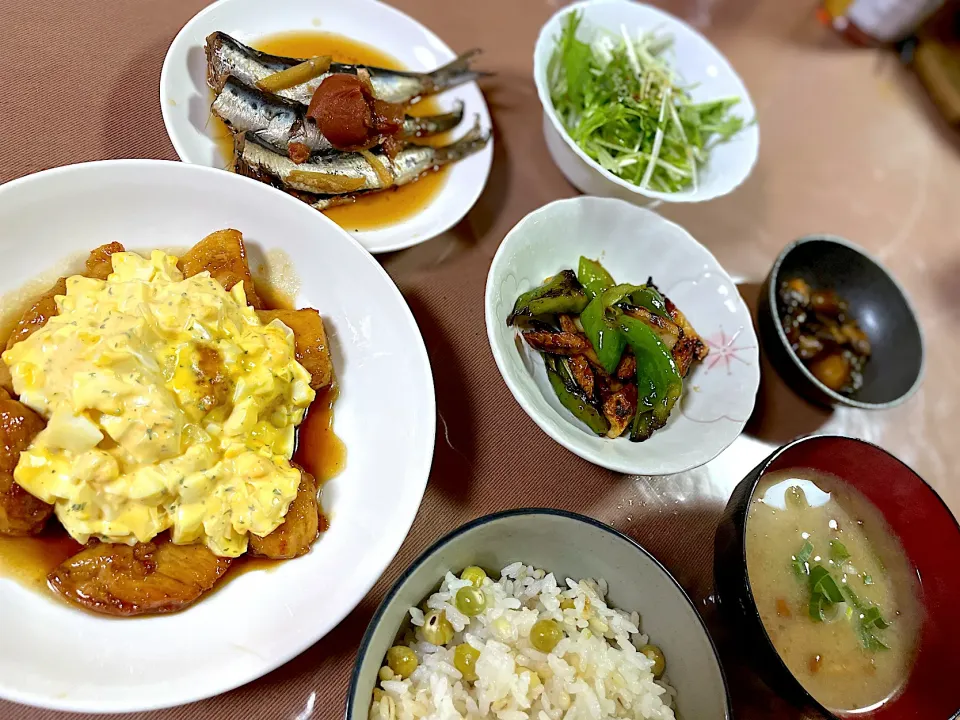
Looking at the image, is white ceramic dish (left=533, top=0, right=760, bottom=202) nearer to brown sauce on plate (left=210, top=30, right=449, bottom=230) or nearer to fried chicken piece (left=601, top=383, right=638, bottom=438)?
brown sauce on plate (left=210, top=30, right=449, bottom=230)

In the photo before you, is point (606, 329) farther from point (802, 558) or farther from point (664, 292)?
point (802, 558)

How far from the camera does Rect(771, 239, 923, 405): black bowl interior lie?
7.98 feet

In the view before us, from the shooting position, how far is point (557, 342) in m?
2.03

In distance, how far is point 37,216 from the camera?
1.63m

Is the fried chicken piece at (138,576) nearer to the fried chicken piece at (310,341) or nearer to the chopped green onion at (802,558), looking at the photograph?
the fried chicken piece at (310,341)

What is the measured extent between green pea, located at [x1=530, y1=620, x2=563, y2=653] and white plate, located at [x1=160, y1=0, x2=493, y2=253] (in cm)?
118

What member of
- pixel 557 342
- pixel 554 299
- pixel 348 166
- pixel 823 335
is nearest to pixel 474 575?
pixel 557 342

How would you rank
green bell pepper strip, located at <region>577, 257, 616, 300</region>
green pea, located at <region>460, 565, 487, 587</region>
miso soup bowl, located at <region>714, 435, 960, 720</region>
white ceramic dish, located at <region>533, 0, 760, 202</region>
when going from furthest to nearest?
1. white ceramic dish, located at <region>533, 0, 760, 202</region>
2. green bell pepper strip, located at <region>577, 257, 616, 300</region>
3. miso soup bowl, located at <region>714, 435, 960, 720</region>
4. green pea, located at <region>460, 565, 487, 587</region>

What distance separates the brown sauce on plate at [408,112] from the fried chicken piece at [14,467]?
38.6 inches

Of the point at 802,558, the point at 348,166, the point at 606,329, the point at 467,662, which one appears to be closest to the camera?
the point at 467,662

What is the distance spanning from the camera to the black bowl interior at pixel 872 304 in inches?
95.8

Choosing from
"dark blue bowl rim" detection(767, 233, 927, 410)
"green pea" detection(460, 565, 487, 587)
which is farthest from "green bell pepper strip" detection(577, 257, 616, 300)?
"green pea" detection(460, 565, 487, 587)

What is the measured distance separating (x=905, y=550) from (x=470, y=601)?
1332mm

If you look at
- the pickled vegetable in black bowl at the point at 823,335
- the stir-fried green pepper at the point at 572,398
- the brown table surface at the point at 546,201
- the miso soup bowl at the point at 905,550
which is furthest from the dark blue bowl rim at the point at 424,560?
the pickled vegetable in black bowl at the point at 823,335
